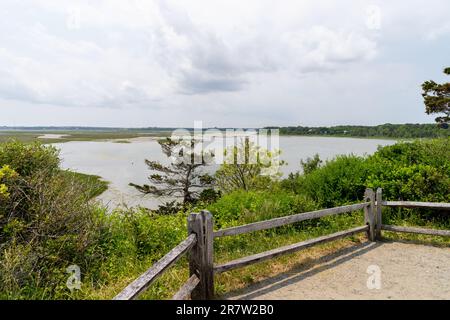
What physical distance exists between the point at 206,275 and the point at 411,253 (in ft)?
15.1

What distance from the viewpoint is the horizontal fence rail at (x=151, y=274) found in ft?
11.7

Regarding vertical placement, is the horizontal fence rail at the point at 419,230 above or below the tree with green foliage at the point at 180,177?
above

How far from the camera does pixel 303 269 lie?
20.3 feet

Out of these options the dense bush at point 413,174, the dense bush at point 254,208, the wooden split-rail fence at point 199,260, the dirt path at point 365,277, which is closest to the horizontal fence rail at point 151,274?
the wooden split-rail fence at point 199,260

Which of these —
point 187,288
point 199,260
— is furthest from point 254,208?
point 187,288

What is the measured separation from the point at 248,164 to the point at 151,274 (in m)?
23.5

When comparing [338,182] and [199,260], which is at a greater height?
[338,182]

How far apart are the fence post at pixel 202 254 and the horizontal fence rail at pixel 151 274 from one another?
105 mm

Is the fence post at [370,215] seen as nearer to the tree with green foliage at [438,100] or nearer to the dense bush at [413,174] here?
the dense bush at [413,174]

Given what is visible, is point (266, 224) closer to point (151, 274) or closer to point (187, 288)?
point (187, 288)

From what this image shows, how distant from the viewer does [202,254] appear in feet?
15.4
